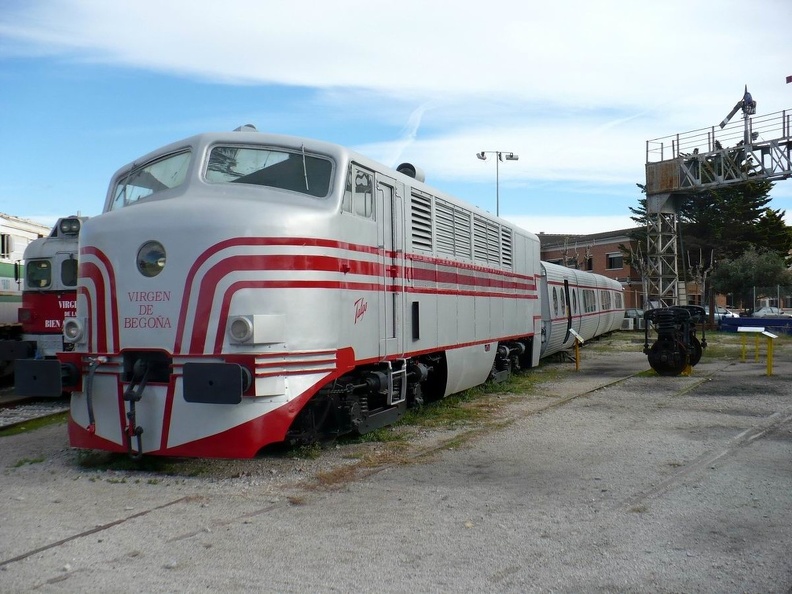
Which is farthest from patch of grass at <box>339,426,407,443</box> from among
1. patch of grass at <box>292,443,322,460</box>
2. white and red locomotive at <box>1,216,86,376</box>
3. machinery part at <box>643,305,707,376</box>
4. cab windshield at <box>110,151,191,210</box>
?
machinery part at <box>643,305,707,376</box>

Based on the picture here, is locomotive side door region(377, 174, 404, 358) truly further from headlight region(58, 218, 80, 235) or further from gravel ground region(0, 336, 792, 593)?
headlight region(58, 218, 80, 235)

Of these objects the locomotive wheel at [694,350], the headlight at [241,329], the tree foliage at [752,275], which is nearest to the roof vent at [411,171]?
the headlight at [241,329]

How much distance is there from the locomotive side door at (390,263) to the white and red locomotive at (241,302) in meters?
0.02

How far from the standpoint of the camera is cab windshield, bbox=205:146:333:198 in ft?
24.6

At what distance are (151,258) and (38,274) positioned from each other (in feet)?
25.0

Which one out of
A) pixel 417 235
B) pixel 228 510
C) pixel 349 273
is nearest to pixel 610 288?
pixel 417 235

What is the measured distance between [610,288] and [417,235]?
21.7 metres

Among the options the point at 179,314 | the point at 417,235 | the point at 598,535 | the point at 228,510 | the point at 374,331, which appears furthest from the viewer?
the point at 417,235

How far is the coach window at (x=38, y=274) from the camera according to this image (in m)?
13.2

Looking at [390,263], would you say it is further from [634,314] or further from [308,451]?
[634,314]

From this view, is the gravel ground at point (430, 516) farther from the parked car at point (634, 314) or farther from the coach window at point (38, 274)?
the parked car at point (634, 314)

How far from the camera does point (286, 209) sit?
22.3 feet

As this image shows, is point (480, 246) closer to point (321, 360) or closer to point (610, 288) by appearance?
point (321, 360)

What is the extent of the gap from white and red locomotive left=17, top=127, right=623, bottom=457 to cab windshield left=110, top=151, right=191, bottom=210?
0.06 feet
